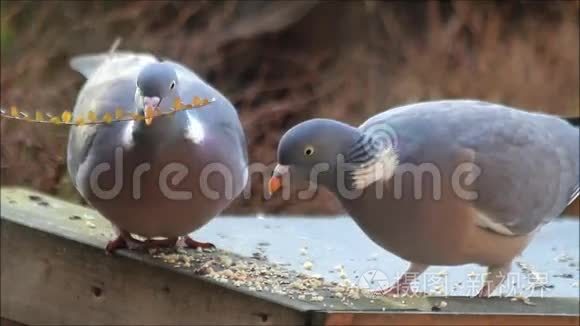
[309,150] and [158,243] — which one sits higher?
[309,150]

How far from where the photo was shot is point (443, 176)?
1150 millimetres

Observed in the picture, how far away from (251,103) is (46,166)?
3.14ft

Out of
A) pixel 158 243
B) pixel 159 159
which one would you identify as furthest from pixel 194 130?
pixel 158 243

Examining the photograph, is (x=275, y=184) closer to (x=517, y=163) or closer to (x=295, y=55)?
(x=517, y=163)

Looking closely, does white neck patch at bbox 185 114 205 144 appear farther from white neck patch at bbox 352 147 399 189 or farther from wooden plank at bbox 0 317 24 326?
wooden plank at bbox 0 317 24 326

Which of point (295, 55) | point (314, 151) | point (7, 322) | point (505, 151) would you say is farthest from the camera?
point (295, 55)

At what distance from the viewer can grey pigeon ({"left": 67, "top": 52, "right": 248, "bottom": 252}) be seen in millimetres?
1238

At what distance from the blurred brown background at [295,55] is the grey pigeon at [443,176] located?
0.54 meters

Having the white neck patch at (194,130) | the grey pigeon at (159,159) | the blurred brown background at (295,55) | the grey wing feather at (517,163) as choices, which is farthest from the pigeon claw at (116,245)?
the grey wing feather at (517,163)

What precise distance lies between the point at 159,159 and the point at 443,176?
37cm

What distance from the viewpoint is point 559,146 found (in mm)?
1260

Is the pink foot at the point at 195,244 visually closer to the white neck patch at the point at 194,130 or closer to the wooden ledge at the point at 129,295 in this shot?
the wooden ledge at the point at 129,295

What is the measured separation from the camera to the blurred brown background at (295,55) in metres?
1.98

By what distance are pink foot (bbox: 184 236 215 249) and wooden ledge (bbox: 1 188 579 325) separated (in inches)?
1.3
